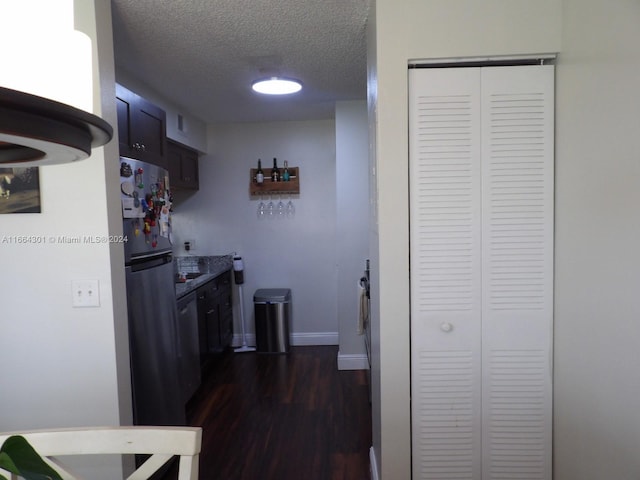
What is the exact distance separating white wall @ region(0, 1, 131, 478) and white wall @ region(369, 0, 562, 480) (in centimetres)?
115

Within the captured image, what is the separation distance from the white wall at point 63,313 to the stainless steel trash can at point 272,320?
2268 mm

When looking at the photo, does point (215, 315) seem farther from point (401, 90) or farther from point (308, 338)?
point (401, 90)

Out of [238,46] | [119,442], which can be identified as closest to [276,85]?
[238,46]

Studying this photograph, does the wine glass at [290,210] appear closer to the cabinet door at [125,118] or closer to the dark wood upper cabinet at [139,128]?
the dark wood upper cabinet at [139,128]

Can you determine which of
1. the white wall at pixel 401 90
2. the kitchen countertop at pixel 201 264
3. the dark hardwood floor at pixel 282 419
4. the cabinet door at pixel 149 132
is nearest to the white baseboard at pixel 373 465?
the dark hardwood floor at pixel 282 419

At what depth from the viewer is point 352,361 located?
11.7 ft

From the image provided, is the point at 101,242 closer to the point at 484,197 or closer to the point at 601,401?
the point at 484,197

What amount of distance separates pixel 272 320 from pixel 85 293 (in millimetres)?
2452

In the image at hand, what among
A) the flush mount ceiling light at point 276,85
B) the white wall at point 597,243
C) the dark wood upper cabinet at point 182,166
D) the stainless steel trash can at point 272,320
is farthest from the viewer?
the stainless steel trash can at point 272,320

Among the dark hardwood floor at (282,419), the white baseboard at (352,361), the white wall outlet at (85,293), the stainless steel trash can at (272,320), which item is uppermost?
the white wall outlet at (85,293)

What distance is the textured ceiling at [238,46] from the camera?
1811 mm

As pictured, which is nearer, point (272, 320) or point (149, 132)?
point (149, 132)

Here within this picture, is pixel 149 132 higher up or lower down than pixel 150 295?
higher up

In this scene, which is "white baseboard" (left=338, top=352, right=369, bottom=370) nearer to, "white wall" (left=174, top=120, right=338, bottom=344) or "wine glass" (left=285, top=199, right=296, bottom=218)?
"white wall" (left=174, top=120, right=338, bottom=344)
